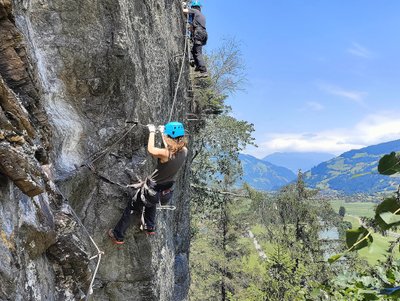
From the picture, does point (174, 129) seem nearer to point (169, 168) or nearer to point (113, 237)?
point (169, 168)

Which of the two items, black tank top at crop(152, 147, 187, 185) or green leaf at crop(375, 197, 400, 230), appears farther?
black tank top at crop(152, 147, 187, 185)

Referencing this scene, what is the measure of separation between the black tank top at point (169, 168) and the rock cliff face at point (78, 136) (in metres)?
0.67

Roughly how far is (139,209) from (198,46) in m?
6.59

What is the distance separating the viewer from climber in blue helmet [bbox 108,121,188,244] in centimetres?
717

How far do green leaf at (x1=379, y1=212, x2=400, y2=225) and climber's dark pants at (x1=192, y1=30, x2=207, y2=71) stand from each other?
443 inches

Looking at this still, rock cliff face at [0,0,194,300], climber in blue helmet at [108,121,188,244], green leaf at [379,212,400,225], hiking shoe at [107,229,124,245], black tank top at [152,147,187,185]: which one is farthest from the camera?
hiking shoe at [107,229,124,245]

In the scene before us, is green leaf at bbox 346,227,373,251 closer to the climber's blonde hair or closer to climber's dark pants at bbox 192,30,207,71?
the climber's blonde hair

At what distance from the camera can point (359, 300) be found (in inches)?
161

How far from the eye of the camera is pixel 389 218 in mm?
1583

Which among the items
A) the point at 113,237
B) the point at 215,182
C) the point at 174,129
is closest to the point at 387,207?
the point at 174,129

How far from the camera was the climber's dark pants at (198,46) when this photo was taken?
12164 millimetres

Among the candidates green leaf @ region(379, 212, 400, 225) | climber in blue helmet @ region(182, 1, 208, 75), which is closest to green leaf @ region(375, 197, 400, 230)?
green leaf @ region(379, 212, 400, 225)

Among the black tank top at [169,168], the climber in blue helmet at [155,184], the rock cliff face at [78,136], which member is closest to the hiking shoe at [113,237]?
the climber in blue helmet at [155,184]

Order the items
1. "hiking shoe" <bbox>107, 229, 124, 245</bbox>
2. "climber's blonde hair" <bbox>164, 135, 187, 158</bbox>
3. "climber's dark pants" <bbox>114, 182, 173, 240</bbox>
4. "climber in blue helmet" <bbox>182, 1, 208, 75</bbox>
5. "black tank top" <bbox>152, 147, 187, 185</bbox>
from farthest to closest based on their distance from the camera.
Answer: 1. "climber in blue helmet" <bbox>182, 1, 208, 75</bbox>
2. "hiking shoe" <bbox>107, 229, 124, 245</bbox>
3. "climber's dark pants" <bbox>114, 182, 173, 240</bbox>
4. "black tank top" <bbox>152, 147, 187, 185</bbox>
5. "climber's blonde hair" <bbox>164, 135, 187, 158</bbox>
